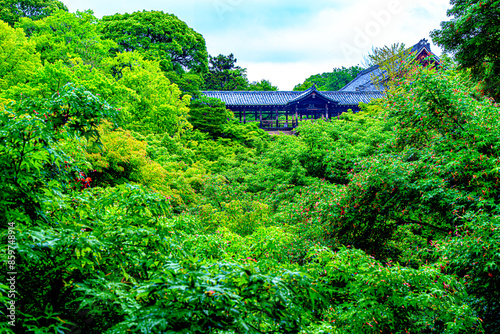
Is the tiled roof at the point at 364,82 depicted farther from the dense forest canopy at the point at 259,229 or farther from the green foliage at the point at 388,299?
the green foliage at the point at 388,299

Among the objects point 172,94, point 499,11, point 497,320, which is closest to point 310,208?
point 497,320

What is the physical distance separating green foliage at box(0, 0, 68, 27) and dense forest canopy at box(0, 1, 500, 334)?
14.5 m

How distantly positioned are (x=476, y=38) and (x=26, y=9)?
28281mm

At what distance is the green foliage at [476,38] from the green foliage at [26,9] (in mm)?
23943

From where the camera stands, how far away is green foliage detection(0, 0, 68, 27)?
20859mm

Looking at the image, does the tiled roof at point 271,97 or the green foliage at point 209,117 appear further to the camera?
the tiled roof at point 271,97

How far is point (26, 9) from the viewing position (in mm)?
22828

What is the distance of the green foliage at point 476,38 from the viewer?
6.57 m

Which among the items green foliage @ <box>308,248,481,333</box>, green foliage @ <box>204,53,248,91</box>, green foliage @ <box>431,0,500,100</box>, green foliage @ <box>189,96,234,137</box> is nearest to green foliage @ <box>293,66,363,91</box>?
green foliage @ <box>204,53,248,91</box>

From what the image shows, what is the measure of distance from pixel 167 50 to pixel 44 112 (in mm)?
21777

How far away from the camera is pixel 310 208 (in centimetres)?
739

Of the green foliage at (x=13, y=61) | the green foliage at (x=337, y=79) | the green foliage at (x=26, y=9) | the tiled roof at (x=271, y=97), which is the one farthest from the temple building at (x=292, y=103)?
the green foliage at (x=337, y=79)

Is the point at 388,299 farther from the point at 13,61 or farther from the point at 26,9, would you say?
the point at 26,9

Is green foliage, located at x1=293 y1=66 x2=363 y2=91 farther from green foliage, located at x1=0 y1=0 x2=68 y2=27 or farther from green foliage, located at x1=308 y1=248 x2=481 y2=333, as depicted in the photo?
green foliage, located at x1=308 y1=248 x2=481 y2=333
